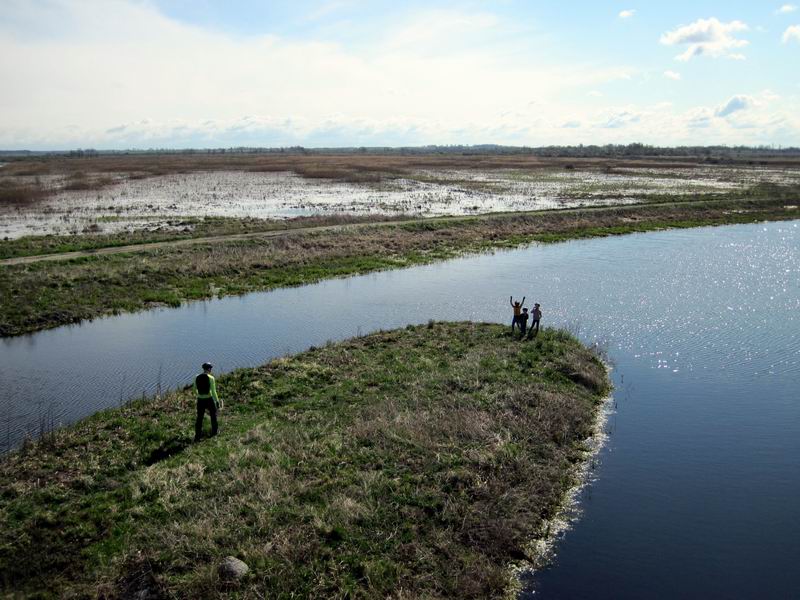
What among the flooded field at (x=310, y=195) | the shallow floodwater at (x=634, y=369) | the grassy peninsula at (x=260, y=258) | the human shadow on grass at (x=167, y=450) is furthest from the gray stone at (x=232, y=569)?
the flooded field at (x=310, y=195)

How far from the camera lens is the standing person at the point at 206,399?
18141 mm

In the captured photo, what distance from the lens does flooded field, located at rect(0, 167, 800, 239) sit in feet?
210

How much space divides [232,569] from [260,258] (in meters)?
34.4

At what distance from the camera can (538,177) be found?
12706 cm

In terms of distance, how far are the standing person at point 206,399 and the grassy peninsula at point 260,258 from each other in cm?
1756

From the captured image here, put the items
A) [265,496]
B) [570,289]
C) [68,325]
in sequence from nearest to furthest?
1. [265,496]
2. [68,325]
3. [570,289]

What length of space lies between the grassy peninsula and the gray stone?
23.6m

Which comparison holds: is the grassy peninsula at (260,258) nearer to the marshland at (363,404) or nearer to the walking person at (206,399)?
the marshland at (363,404)

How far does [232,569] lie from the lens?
12484 mm

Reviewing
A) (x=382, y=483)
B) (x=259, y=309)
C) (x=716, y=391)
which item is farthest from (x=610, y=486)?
(x=259, y=309)

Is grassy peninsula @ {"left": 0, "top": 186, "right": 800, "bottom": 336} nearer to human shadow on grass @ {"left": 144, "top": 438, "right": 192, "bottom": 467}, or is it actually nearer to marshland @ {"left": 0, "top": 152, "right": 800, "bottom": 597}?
marshland @ {"left": 0, "top": 152, "right": 800, "bottom": 597}

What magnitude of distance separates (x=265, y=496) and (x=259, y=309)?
21.3 m

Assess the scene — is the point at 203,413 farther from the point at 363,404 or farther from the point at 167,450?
the point at 363,404

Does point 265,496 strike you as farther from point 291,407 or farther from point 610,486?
point 610,486
